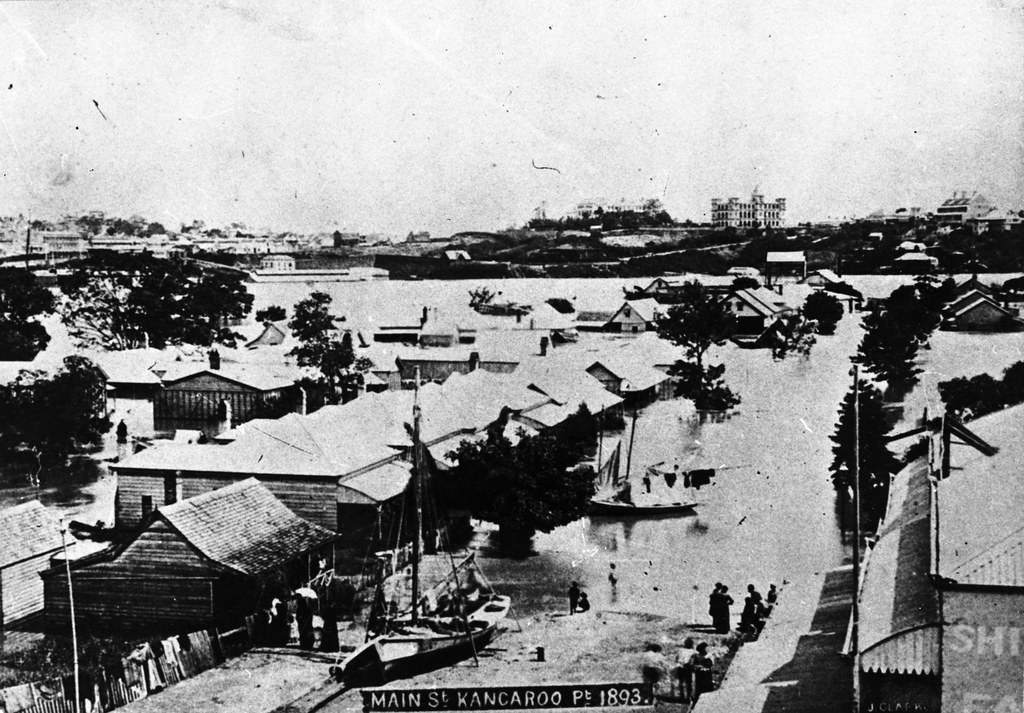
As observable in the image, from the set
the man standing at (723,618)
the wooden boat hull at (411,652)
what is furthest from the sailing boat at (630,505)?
the wooden boat hull at (411,652)

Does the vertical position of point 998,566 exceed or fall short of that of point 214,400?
it exceeds it

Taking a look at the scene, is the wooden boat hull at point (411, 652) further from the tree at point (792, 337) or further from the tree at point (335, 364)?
the tree at point (792, 337)

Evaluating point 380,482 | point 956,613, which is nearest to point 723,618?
point 956,613

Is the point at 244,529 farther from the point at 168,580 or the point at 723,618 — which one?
the point at 723,618

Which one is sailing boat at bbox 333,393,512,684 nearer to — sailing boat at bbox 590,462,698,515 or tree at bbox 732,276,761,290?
sailing boat at bbox 590,462,698,515

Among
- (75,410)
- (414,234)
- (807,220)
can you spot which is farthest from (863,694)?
(414,234)
